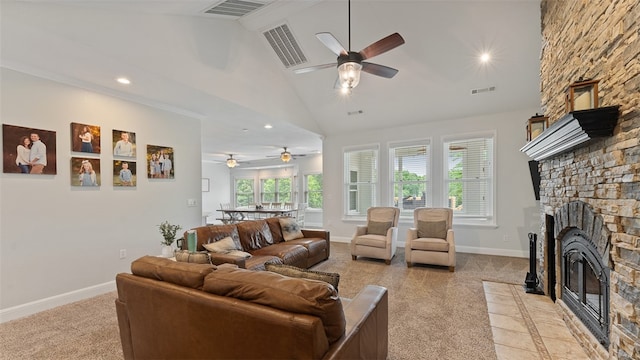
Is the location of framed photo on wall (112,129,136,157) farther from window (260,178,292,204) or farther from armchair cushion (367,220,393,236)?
window (260,178,292,204)

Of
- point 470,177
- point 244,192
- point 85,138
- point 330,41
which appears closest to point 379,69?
point 330,41

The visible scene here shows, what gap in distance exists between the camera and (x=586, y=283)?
7.89 feet

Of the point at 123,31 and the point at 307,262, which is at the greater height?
the point at 123,31

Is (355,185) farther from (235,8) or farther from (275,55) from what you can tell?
(235,8)

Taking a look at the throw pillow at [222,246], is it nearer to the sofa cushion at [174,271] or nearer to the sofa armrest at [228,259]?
the sofa armrest at [228,259]

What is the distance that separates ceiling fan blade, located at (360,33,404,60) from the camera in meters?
2.74

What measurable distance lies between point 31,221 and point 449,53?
229 inches

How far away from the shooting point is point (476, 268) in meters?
4.51

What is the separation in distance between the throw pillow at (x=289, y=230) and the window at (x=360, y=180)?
219cm

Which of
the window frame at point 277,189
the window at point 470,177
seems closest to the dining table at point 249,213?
the window frame at point 277,189

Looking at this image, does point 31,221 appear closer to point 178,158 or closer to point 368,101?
point 178,158

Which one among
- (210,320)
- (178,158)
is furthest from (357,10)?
(210,320)

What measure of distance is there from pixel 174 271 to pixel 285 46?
13.2 ft

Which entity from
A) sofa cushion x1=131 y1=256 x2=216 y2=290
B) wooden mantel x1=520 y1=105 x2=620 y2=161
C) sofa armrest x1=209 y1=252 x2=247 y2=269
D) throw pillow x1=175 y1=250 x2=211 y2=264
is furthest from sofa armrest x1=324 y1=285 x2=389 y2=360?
wooden mantel x1=520 y1=105 x2=620 y2=161
